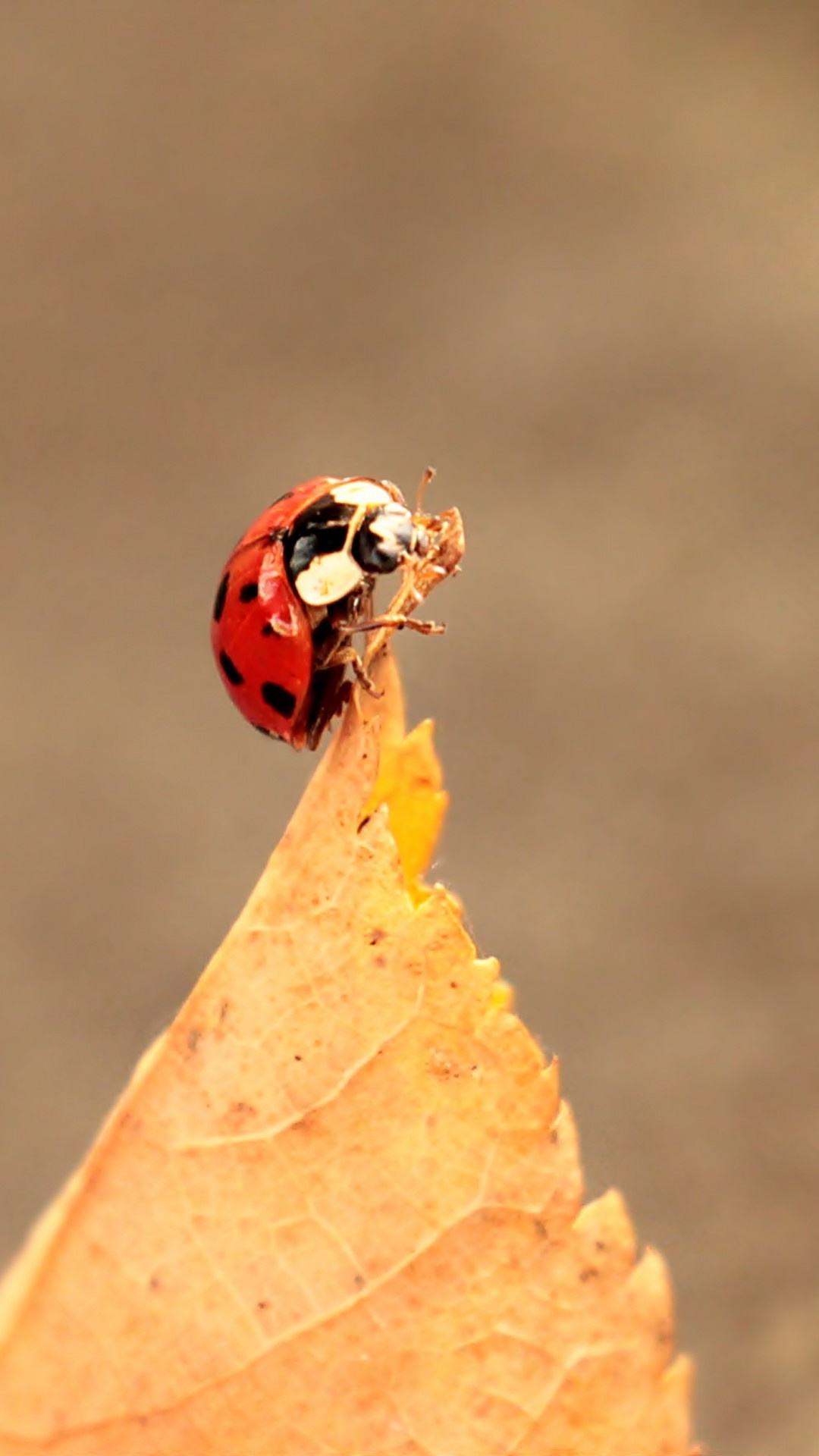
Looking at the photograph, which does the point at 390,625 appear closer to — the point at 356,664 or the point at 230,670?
the point at 356,664

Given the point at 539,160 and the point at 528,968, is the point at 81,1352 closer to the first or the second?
the point at 528,968

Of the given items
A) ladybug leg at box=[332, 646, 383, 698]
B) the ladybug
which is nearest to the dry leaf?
ladybug leg at box=[332, 646, 383, 698]

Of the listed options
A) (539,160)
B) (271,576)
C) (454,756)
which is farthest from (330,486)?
(539,160)

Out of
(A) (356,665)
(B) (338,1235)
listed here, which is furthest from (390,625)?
(B) (338,1235)

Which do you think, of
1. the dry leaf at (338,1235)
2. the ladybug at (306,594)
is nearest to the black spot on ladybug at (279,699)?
the ladybug at (306,594)

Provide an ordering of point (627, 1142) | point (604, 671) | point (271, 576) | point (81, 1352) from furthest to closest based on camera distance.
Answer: point (604, 671)
point (627, 1142)
point (271, 576)
point (81, 1352)

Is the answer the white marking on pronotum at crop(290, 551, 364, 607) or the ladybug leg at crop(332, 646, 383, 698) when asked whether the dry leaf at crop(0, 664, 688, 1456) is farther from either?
the white marking on pronotum at crop(290, 551, 364, 607)
